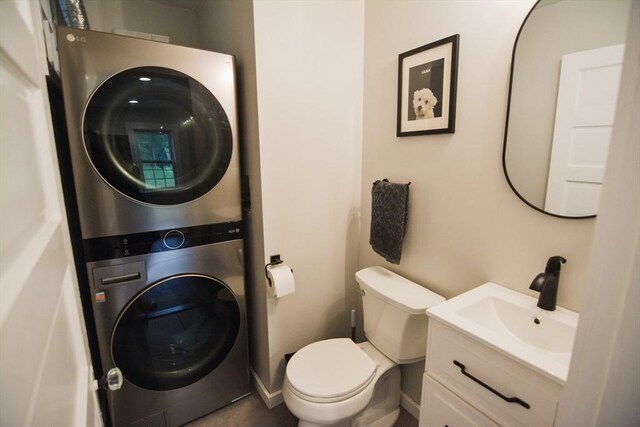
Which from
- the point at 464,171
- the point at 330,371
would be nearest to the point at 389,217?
the point at 464,171

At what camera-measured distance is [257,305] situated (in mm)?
1683

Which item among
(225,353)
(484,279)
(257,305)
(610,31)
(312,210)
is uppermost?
(610,31)

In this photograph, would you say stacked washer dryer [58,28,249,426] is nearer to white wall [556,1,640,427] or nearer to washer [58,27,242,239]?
washer [58,27,242,239]

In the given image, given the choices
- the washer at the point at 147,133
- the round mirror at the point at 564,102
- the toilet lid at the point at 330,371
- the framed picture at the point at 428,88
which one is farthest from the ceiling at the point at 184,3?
the toilet lid at the point at 330,371

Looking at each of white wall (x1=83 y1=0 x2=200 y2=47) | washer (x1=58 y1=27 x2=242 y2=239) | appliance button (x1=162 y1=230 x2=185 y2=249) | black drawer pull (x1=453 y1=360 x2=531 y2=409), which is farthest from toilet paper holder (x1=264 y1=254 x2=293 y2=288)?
white wall (x1=83 y1=0 x2=200 y2=47)

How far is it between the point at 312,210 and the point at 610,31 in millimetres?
1316

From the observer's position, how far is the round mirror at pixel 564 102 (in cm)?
90

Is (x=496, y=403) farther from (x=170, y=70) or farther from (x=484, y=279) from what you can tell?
(x=170, y=70)

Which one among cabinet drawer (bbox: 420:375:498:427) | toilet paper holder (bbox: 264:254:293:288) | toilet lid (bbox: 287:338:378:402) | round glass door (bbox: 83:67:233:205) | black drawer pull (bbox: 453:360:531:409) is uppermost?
round glass door (bbox: 83:67:233:205)

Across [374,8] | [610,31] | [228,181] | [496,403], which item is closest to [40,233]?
[228,181]

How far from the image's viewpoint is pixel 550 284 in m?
0.99

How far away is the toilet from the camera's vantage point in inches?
48.9

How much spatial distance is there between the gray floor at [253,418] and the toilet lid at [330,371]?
47 cm

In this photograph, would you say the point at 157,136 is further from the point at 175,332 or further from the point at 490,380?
the point at 490,380
